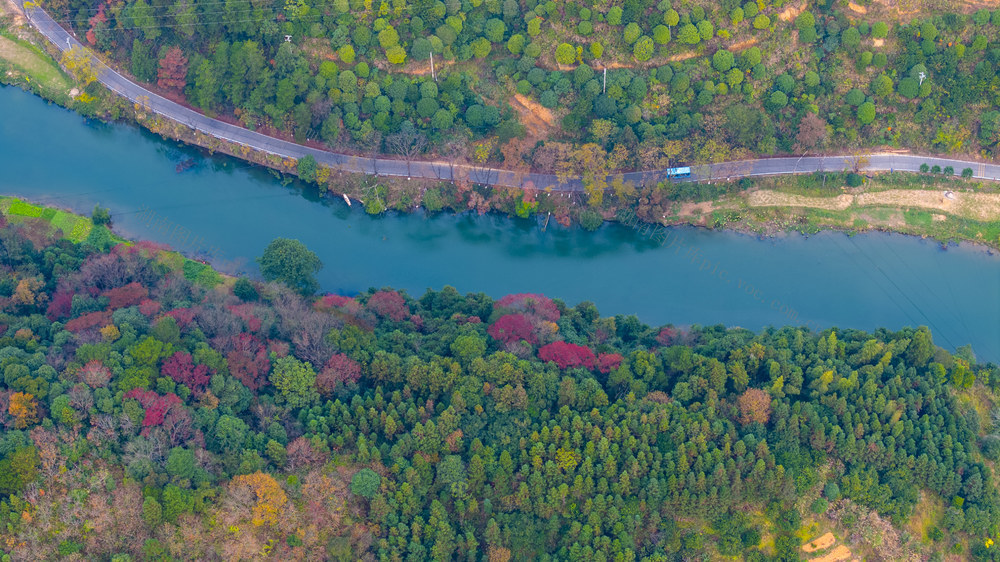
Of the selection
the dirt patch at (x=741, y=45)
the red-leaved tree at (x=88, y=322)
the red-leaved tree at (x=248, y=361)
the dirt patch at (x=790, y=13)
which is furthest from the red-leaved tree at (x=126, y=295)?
the dirt patch at (x=790, y=13)

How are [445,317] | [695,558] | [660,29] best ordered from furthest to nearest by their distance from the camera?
1. [660,29]
2. [445,317]
3. [695,558]

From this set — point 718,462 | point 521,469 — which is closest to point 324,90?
point 521,469

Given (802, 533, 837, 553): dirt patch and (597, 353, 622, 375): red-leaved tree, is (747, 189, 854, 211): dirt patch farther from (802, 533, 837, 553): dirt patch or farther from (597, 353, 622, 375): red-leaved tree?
(802, 533, 837, 553): dirt patch

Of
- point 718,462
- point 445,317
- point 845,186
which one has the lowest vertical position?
point 718,462

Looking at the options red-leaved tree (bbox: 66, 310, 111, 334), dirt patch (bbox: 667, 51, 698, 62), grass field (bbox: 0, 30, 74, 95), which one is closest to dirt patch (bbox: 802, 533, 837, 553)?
dirt patch (bbox: 667, 51, 698, 62)

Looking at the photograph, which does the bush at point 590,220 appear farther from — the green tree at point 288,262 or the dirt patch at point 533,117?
the green tree at point 288,262

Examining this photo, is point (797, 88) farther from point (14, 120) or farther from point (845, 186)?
point (14, 120)
